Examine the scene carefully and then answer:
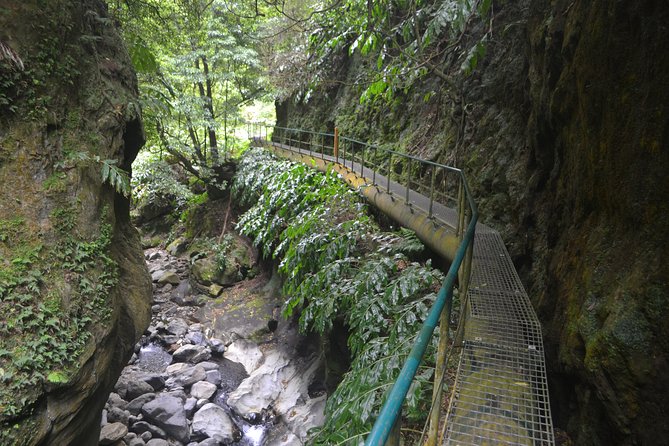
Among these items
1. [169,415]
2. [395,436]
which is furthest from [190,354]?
[395,436]

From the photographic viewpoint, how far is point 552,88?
409 centimetres

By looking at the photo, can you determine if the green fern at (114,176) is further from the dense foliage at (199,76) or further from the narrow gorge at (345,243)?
the dense foliage at (199,76)

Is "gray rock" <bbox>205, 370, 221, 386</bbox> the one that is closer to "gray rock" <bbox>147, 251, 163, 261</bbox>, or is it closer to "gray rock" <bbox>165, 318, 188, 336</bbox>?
"gray rock" <bbox>165, 318, 188, 336</bbox>

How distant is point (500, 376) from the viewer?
245 cm

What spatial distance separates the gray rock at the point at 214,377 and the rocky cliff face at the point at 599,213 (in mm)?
6488

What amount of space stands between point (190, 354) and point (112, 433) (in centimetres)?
300

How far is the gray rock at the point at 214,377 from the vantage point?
8124 mm

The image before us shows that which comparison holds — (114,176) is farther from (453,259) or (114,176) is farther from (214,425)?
(214,425)

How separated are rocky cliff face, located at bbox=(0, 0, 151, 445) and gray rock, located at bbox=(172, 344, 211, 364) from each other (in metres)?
3.84

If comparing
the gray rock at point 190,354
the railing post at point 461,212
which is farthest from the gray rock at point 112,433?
the railing post at point 461,212

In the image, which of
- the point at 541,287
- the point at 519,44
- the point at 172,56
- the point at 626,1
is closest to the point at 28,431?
the point at 541,287

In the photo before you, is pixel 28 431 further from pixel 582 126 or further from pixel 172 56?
pixel 172 56

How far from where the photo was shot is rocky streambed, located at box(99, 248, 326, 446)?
656 cm

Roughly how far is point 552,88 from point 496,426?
353 cm
